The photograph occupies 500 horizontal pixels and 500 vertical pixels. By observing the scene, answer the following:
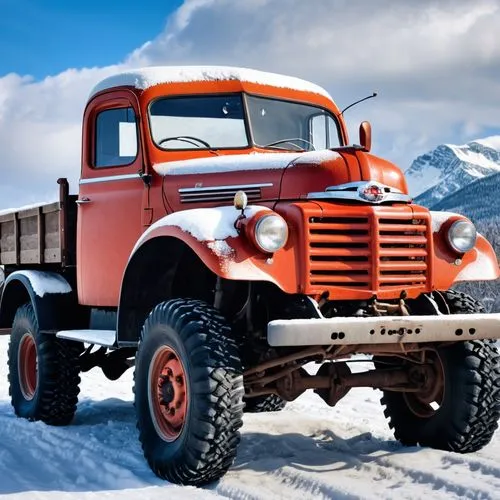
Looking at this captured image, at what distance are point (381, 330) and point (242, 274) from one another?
2.60 feet

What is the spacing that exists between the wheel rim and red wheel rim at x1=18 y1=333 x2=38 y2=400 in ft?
10.9

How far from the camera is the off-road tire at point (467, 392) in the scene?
17.6 ft

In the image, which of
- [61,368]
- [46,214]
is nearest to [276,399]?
[61,368]

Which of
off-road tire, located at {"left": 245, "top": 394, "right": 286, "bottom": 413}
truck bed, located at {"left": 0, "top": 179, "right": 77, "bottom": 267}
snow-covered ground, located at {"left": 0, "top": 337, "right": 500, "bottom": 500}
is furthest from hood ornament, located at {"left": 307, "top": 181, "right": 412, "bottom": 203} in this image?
off-road tire, located at {"left": 245, "top": 394, "right": 286, "bottom": 413}

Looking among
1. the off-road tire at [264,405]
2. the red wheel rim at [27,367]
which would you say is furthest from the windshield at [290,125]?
the red wheel rim at [27,367]

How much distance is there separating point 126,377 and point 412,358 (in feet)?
18.0

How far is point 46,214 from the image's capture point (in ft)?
24.4

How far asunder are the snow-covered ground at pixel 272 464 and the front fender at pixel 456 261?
108 cm

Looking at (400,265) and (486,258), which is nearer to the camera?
(400,265)

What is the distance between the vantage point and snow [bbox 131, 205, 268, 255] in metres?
4.77

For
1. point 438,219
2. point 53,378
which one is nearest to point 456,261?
point 438,219

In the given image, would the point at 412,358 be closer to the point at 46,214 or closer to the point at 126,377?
the point at 46,214

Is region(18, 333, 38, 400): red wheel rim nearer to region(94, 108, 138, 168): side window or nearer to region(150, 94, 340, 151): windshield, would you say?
region(94, 108, 138, 168): side window

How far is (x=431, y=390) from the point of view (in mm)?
5652
